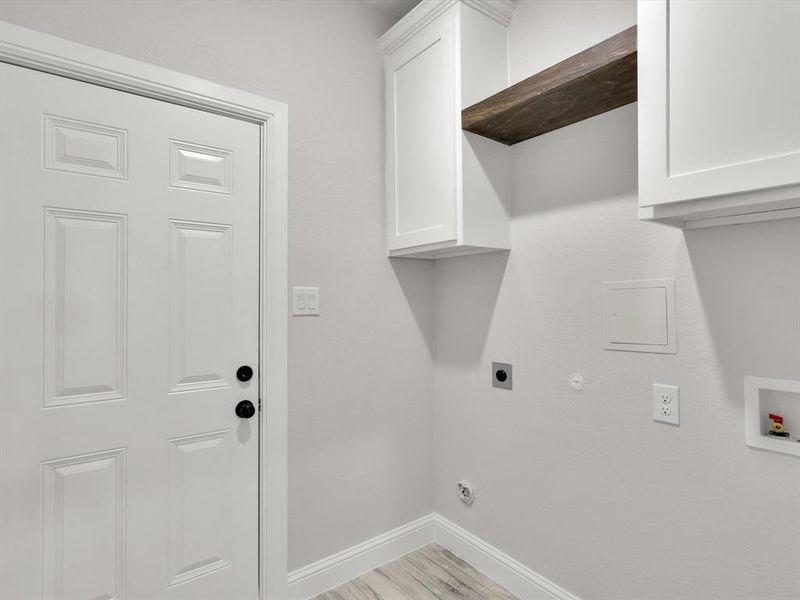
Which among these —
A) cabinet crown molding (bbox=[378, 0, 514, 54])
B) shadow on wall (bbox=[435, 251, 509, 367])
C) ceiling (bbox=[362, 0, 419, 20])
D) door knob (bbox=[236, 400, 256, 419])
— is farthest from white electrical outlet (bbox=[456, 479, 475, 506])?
ceiling (bbox=[362, 0, 419, 20])

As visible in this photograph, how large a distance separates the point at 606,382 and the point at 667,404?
0.67ft

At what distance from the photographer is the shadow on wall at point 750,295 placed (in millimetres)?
1161

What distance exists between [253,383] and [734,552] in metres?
1.64

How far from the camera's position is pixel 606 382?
1.55 m

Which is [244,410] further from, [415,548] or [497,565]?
[497,565]

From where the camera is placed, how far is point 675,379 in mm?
1380

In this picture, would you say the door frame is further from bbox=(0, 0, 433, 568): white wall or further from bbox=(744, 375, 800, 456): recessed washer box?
bbox=(744, 375, 800, 456): recessed washer box

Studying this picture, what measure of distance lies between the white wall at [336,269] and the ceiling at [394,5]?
0.03m

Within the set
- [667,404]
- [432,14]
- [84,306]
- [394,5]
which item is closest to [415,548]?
[667,404]

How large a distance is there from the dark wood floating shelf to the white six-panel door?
93 centimetres

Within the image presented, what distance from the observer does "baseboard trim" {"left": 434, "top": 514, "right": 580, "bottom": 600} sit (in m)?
1.73

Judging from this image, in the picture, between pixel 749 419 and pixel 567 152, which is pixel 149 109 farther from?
pixel 749 419

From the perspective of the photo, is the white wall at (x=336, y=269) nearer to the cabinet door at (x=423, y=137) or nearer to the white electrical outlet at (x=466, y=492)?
the cabinet door at (x=423, y=137)

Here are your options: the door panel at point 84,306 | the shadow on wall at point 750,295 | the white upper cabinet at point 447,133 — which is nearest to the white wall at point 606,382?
the shadow on wall at point 750,295
